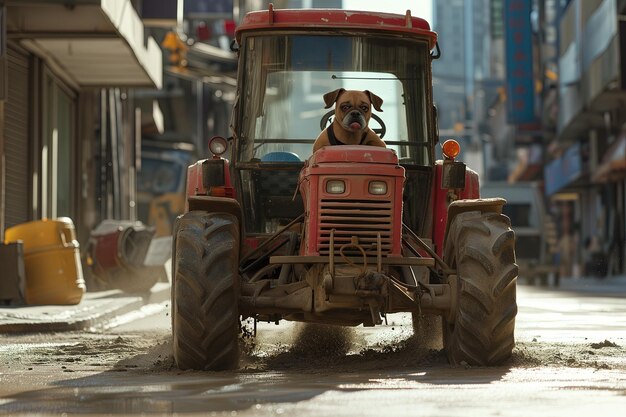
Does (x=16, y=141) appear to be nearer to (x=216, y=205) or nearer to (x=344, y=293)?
(x=216, y=205)

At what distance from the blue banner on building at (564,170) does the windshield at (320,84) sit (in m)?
51.1

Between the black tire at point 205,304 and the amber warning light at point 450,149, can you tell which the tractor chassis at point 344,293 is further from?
the amber warning light at point 450,149

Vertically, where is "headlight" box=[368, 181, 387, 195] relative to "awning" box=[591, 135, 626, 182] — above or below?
below

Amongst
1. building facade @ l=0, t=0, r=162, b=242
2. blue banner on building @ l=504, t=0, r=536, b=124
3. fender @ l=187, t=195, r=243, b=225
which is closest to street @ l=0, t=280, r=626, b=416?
fender @ l=187, t=195, r=243, b=225

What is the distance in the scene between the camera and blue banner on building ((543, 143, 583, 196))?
63472 mm

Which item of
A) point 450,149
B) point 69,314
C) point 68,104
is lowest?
point 69,314

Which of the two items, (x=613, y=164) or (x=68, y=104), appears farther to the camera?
(x=613, y=164)

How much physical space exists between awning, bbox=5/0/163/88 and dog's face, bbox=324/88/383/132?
1239 cm

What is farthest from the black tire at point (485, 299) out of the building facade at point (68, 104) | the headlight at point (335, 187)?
the building facade at point (68, 104)

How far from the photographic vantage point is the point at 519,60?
65.6m

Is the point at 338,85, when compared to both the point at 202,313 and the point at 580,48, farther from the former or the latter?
the point at 580,48

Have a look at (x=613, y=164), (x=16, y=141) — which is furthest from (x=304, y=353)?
(x=613, y=164)

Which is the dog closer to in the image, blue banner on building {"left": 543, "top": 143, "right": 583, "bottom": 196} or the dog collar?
the dog collar

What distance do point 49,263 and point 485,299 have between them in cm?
1139
